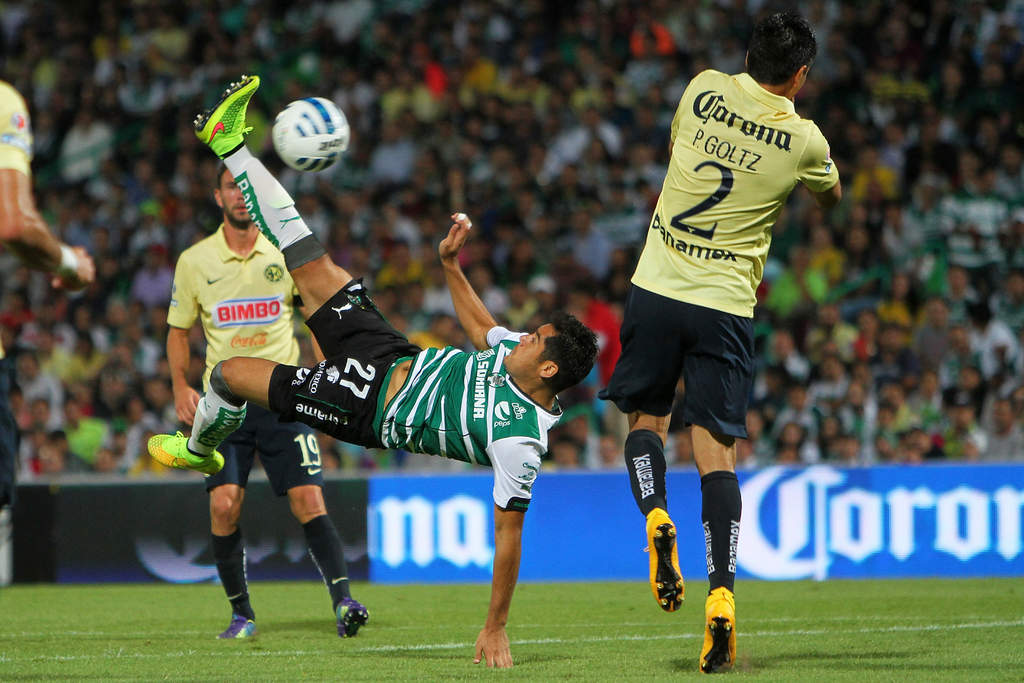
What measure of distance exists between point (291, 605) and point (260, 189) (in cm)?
364

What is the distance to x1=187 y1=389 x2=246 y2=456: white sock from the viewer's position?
648 centimetres

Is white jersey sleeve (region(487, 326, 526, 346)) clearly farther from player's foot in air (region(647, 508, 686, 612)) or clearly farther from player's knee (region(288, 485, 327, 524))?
player's knee (region(288, 485, 327, 524))

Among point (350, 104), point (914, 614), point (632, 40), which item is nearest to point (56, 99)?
point (350, 104)

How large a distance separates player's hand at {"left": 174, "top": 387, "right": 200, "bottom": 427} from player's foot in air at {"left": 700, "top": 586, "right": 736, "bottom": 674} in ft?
11.0

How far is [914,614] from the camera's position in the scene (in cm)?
782

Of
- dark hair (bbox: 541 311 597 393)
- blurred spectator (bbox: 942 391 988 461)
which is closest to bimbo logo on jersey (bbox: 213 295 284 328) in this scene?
dark hair (bbox: 541 311 597 393)

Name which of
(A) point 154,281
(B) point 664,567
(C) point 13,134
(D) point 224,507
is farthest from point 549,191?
(C) point 13,134

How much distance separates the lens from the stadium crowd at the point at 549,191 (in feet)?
40.5

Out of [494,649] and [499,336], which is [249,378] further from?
[494,649]

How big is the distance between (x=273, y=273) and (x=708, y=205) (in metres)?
2.92

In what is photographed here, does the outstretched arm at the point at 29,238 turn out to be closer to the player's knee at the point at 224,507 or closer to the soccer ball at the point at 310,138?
the soccer ball at the point at 310,138

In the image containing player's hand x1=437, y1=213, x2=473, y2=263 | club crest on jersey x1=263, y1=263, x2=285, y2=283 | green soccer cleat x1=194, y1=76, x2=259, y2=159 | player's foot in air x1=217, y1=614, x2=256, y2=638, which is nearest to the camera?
player's hand x1=437, y1=213, x2=473, y2=263

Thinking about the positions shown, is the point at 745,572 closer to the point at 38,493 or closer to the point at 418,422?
the point at 418,422

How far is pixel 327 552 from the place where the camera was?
7.51 m
